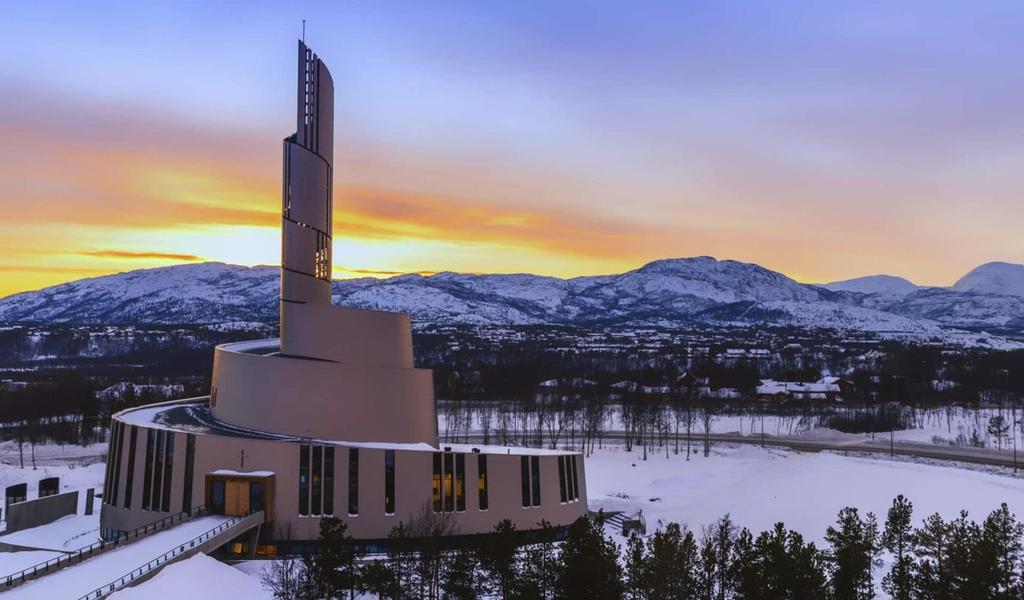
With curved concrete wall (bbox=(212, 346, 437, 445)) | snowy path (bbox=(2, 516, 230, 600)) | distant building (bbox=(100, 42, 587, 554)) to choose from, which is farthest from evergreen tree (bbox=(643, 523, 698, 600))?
snowy path (bbox=(2, 516, 230, 600))

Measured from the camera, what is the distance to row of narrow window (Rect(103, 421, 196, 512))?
45281 mm

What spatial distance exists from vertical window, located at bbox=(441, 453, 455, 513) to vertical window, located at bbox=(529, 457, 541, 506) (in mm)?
5591

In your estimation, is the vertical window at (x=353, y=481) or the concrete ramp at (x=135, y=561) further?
the vertical window at (x=353, y=481)

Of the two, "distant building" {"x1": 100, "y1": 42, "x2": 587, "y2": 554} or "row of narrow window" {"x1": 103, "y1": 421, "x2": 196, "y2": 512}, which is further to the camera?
"row of narrow window" {"x1": 103, "y1": 421, "x2": 196, "y2": 512}

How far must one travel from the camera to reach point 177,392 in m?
137

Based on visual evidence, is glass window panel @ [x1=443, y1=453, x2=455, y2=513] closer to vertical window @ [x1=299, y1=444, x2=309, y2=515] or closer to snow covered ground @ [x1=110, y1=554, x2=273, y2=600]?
vertical window @ [x1=299, y1=444, x2=309, y2=515]

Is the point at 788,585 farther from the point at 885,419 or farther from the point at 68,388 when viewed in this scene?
the point at 68,388

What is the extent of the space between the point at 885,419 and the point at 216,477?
10607 centimetres

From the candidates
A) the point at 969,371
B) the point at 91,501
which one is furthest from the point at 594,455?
the point at 969,371

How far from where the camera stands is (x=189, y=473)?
45.2 meters

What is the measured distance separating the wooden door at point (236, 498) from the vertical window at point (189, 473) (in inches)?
109

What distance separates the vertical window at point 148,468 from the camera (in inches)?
1838

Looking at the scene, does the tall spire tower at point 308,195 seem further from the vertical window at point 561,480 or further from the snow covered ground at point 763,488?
the vertical window at point 561,480

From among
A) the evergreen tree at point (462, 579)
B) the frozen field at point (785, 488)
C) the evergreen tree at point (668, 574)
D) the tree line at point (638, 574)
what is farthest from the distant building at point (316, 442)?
the frozen field at point (785, 488)
